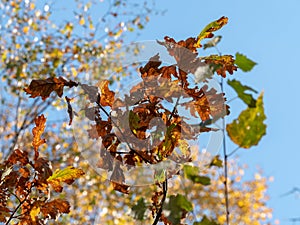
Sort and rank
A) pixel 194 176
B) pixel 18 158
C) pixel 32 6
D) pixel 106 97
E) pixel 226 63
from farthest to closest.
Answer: pixel 32 6
pixel 18 158
pixel 106 97
pixel 226 63
pixel 194 176

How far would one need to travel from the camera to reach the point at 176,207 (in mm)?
808

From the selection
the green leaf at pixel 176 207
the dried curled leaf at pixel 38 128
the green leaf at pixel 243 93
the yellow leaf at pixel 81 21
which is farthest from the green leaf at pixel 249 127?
the yellow leaf at pixel 81 21

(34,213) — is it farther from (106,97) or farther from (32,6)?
(32,6)

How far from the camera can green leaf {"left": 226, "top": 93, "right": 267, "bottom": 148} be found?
32.5 inches

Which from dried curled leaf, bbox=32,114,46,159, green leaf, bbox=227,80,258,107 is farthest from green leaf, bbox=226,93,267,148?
dried curled leaf, bbox=32,114,46,159

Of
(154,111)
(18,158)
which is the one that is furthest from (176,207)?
(18,158)

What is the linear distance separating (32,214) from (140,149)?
15.0 inches

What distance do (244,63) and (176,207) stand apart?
296 mm

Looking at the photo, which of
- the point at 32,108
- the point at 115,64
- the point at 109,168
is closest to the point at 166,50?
the point at 109,168

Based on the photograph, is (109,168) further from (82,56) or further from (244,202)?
(244,202)

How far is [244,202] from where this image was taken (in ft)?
38.0

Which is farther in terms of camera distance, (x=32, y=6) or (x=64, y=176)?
→ (x=32, y=6)

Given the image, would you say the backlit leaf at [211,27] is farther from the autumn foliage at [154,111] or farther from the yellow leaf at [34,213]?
the yellow leaf at [34,213]

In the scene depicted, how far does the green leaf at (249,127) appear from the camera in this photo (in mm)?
826
